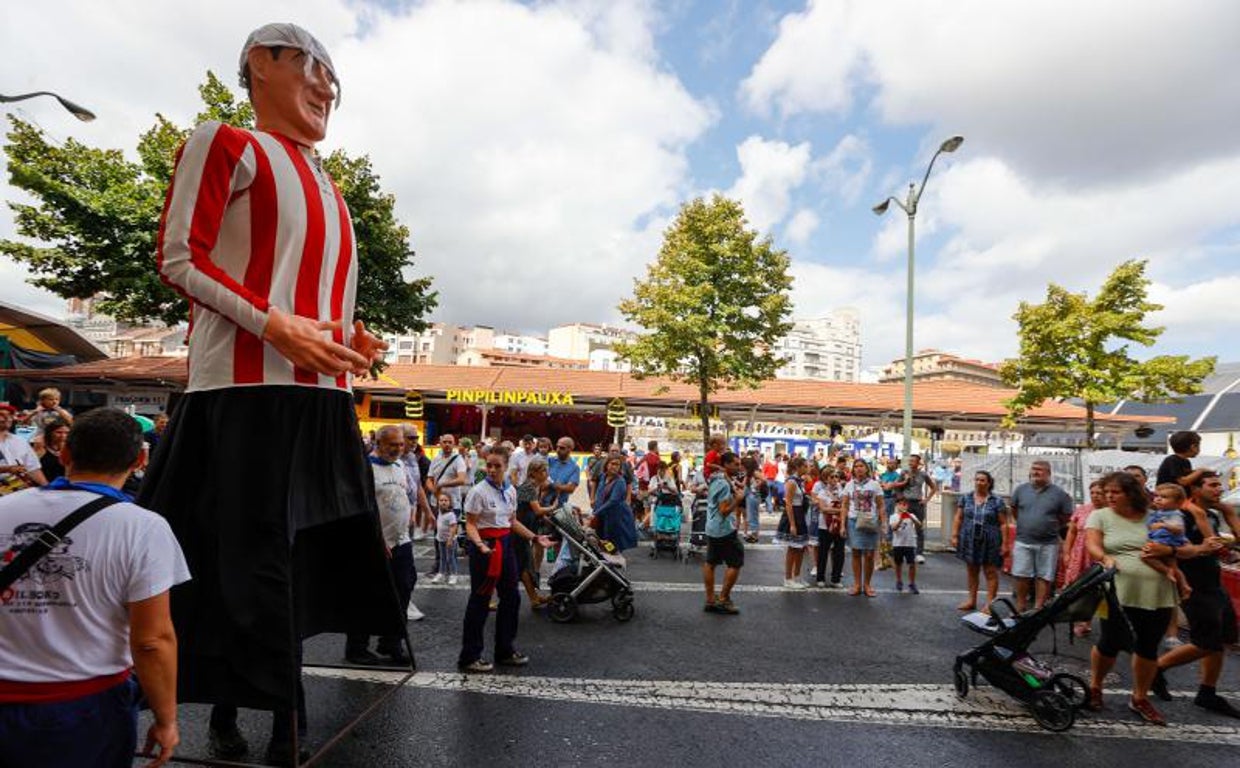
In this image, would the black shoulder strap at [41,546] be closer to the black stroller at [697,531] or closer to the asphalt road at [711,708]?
the asphalt road at [711,708]

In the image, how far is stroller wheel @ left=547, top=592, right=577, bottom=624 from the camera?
20.8 feet

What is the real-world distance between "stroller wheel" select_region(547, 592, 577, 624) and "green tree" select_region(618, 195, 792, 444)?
13427mm

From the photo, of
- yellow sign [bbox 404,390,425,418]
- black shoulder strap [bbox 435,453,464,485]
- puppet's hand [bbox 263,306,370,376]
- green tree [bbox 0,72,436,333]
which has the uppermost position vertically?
green tree [bbox 0,72,436,333]

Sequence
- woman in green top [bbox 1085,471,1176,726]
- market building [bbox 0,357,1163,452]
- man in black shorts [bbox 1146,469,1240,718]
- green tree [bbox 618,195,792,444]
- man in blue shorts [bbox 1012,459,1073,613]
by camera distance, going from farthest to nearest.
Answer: market building [bbox 0,357,1163,452]
green tree [bbox 618,195,792,444]
man in blue shorts [bbox 1012,459,1073,613]
man in black shorts [bbox 1146,469,1240,718]
woman in green top [bbox 1085,471,1176,726]

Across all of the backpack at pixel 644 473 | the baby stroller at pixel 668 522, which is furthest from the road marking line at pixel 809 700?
the backpack at pixel 644 473

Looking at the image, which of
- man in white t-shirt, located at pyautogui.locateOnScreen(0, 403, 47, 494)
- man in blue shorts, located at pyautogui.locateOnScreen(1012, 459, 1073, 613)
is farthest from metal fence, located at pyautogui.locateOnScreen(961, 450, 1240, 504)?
man in white t-shirt, located at pyautogui.locateOnScreen(0, 403, 47, 494)

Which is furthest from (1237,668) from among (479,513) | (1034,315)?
(1034,315)

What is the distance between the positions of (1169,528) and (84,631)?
6.07 meters

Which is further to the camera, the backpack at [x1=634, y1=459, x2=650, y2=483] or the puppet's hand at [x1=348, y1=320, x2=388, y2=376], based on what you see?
the backpack at [x1=634, y1=459, x2=650, y2=483]

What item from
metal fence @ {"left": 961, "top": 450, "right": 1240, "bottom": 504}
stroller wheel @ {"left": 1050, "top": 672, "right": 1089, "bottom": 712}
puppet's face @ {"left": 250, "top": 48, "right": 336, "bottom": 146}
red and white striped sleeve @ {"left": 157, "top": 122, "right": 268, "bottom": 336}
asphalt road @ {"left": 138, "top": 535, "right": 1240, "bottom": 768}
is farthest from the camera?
metal fence @ {"left": 961, "top": 450, "right": 1240, "bottom": 504}

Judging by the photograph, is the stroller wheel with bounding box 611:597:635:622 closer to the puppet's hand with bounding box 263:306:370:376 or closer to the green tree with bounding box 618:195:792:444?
the puppet's hand with bounding box 263:306:370:376

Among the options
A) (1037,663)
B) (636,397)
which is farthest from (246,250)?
(636,397)

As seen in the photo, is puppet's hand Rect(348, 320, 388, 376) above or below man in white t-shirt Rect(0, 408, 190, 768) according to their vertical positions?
above

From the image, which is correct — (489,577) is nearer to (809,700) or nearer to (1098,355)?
(809,700)
